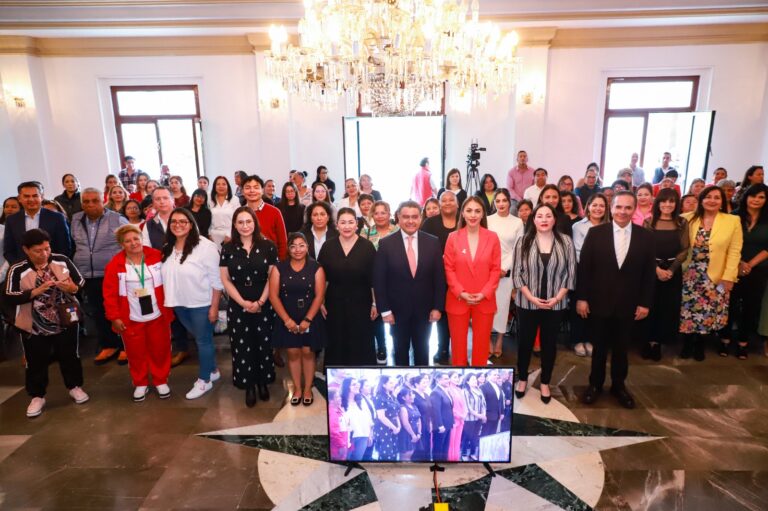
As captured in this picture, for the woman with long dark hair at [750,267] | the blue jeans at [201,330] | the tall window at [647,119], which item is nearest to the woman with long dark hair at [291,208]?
the blue jeans at [201,330]

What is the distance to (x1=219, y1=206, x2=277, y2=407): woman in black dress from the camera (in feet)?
10.4

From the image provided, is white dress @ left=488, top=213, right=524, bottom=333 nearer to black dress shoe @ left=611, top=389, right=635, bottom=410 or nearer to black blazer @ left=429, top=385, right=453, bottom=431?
black dress shoe @ left=611, top=389, right=635, bottom=410

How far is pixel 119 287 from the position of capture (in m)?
3.27

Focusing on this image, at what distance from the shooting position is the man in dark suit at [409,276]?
10.3 feet

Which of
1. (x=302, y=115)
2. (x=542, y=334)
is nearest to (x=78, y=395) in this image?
(x=542, y=334)

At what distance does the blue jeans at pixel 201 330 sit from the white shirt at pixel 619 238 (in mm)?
2985

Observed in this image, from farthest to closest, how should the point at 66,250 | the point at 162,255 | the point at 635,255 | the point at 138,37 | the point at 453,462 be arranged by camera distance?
the point at 138,37
the point at 66,250
the point at 162,255
the point at 635,255
the point at 453,462

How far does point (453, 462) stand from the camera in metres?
2.48

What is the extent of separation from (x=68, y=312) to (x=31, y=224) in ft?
4.02

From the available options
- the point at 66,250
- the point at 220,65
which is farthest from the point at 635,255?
the point at 220,65

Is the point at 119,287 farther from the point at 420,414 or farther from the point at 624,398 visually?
the point at 624,398

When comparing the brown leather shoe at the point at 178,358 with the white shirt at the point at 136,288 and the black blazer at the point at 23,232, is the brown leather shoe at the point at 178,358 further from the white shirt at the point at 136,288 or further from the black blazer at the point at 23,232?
the black blazer at the point at 23,232

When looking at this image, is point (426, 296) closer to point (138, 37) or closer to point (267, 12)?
point (267, 12)

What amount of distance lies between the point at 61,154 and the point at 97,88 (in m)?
1.45
